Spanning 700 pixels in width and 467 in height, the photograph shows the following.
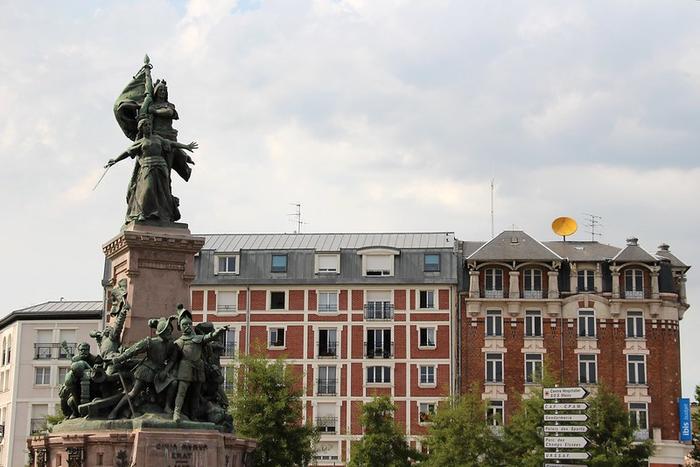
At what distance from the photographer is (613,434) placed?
5794cm

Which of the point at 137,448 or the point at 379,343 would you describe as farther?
the point at 379,343

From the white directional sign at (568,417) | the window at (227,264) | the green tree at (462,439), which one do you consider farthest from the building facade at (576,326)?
the white directional sign at (568,417)

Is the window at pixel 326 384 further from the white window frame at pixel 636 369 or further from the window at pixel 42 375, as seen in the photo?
the window at pixel 42 375

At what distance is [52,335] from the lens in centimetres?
8369

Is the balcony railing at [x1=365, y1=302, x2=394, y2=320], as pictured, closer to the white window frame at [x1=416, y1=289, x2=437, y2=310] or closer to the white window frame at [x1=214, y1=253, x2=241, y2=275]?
the white window frame at [x1=416, y1=289, x2=437, y2=310]

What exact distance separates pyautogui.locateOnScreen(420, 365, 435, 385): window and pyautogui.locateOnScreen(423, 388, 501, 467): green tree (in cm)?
1488

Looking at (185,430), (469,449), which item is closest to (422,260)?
(469,449)

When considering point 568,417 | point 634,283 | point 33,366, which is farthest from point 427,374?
point 568,417

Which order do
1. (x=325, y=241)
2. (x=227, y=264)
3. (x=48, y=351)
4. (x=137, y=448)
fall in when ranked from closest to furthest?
1. (x=137, y=448)
2. (x=227, y=264)
3. (x=325, y=241)
4. (x=48, y=351)

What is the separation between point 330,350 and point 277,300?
4.59m

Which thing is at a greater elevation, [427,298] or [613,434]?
[427,298]

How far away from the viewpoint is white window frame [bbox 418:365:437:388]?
75562 millimetres

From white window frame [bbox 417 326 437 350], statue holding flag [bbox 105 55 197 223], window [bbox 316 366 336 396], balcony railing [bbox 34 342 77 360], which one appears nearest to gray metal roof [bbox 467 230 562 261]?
white window frame [bbox 417 326 437 350]

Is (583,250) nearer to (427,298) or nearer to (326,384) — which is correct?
(427,298)
